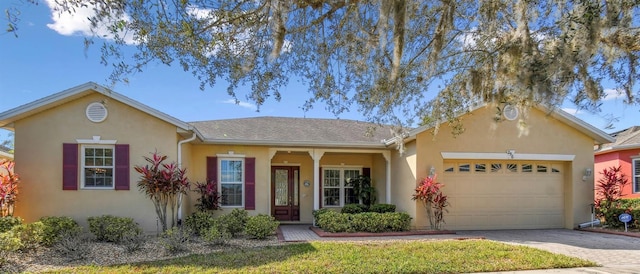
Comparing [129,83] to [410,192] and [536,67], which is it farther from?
[410,192]

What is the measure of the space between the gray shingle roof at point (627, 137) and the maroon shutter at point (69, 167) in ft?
61.6

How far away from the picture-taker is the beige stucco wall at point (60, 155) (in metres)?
10.3

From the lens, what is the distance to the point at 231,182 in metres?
12.7

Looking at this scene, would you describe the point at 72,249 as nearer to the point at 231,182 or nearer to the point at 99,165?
the point at 99,165

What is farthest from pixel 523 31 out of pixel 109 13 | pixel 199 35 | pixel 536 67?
pixel 109 13

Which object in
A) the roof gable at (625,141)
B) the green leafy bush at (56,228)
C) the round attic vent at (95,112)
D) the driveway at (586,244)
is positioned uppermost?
the round attic vent at (95,112)

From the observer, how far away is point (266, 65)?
7352mm

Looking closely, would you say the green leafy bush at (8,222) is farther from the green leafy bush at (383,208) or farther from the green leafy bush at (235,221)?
the green leafy bush at (383,208)

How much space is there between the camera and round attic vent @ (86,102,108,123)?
1051cm

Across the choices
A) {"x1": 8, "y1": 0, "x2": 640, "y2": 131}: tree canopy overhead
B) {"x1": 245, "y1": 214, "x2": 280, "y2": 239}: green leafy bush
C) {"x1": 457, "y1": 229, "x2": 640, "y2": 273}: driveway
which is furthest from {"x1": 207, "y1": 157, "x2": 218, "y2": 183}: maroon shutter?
{"x1": 457, "y1": 229, "x2": 640, "y2": 273}: driveway

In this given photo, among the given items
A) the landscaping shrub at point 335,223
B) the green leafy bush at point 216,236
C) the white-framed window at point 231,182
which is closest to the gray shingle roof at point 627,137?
the landscaping shrub at point 335,223

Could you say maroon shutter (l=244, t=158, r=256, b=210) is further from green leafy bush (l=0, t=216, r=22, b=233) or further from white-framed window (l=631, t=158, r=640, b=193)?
white-framed window (l=631, t=158, r=640, b=193)

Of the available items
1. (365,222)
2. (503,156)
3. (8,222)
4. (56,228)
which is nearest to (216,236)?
(56,228)

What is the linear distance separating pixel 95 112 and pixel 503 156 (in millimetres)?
11366
